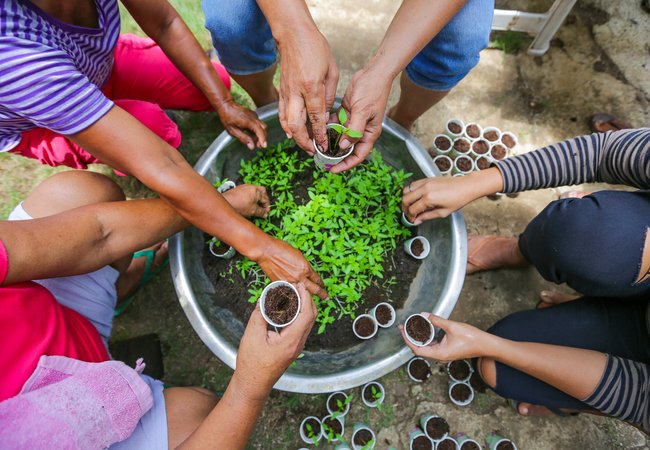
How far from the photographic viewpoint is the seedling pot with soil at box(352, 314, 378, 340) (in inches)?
78.7

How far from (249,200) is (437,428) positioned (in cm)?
168

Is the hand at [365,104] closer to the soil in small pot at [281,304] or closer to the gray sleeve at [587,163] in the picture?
the soil in small pot at [281,304]

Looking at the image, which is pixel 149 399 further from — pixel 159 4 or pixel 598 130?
pixel 598 130

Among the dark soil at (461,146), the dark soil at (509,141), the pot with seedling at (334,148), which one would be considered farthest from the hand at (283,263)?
the dark soil at (509,141)

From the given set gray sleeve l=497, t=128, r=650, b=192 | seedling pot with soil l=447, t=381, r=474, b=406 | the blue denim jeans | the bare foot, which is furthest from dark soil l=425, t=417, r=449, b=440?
the blue denim jeans

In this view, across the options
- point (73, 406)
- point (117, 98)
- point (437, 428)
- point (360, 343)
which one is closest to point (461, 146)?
point (360, 343)

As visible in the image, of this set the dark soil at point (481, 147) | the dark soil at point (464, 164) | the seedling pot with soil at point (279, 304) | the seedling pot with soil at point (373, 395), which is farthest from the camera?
the dark soil at point (481, 147)

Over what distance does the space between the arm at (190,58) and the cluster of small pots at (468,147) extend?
134cm

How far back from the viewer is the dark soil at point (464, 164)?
8.96ft

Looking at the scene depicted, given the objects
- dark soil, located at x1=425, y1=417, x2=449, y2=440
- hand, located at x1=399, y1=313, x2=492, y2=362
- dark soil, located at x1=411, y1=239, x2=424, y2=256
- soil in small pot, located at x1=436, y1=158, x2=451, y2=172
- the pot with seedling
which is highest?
the pot with seedling

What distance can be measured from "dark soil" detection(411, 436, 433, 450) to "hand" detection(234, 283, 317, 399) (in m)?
1.23

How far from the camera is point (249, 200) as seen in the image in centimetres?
201

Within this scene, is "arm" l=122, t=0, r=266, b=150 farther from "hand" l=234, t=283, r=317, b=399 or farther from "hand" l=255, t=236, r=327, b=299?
"hand" l=234, t=283, r=317, b=399

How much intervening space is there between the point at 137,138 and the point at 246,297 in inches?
40.2
